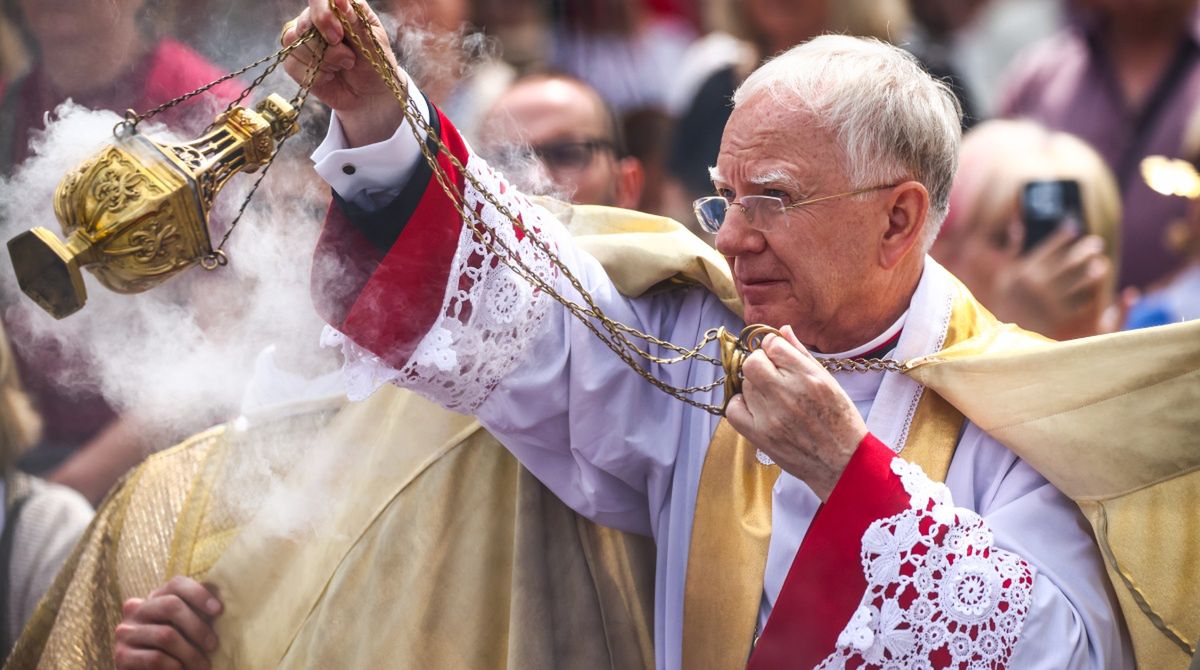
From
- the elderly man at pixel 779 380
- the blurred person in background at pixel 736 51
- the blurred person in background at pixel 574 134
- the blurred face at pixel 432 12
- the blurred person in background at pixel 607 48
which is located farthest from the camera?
the blurred person in background at pixel 607 48

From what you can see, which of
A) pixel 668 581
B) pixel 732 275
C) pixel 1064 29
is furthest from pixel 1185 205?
pixel 668 581

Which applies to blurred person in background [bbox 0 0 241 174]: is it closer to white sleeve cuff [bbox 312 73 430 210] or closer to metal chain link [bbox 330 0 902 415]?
white sleeve cuff [bbox 312 73 430 210]

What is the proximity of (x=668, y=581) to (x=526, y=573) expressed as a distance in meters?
0.29

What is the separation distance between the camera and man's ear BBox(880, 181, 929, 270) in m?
2.77

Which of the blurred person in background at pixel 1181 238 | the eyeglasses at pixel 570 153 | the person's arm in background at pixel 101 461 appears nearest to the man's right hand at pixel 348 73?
the person's arm in background at pixel 101 461

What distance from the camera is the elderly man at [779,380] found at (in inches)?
97.0

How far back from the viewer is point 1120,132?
490 centimetres

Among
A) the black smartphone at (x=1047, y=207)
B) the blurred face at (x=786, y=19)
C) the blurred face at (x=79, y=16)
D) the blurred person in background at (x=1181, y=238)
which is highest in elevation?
the blurred face at (x=79, y=16)

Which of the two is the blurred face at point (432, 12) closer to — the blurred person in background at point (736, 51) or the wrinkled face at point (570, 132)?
the wrinkled face at point (570, 132)

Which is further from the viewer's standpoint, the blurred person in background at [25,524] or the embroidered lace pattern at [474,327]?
the blurred person in background at [25,524]

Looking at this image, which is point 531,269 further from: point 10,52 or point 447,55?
point 10,52

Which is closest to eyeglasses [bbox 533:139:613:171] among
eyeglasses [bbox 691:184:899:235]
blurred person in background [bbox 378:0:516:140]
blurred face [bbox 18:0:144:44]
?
blurred person in background [bbox 378:0:516:140]

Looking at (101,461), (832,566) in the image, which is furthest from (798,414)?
(101,461)

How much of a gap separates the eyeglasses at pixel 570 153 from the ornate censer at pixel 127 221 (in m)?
1.68
